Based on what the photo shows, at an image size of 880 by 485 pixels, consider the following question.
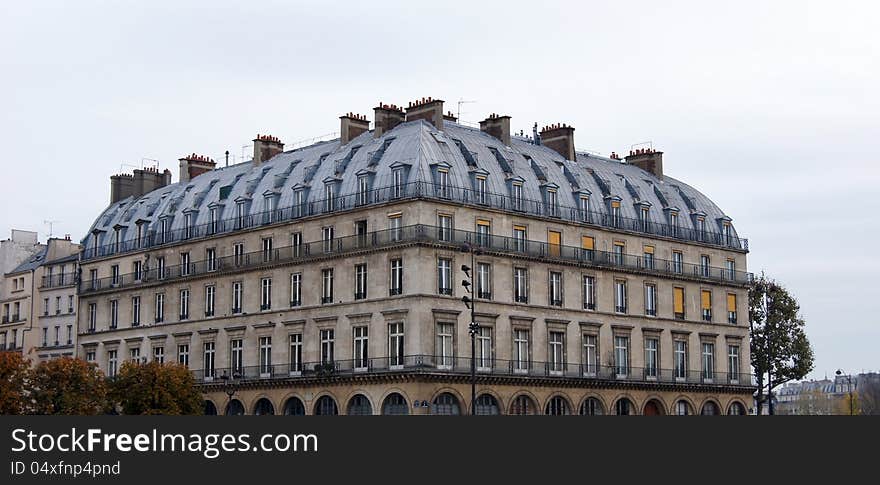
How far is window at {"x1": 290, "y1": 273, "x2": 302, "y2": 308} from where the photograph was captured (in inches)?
3029

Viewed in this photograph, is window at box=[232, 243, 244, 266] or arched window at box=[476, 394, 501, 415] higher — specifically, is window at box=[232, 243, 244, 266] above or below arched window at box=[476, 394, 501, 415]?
above

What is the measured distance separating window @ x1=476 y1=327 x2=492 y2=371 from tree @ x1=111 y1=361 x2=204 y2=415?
1544 centimetres

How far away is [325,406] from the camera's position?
73.8 m

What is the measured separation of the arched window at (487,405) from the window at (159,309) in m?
24.9

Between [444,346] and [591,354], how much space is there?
1189cm

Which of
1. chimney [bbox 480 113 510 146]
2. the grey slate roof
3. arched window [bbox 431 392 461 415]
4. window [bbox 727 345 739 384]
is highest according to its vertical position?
chimney [bbox 480 113 510 146]

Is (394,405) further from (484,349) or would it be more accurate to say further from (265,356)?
(265,356)

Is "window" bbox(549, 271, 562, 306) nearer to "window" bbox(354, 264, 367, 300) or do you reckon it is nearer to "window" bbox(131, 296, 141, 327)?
"window" bbox(354, 264, 367, 300)

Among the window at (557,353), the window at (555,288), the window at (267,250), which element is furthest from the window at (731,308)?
the window at (267,250)

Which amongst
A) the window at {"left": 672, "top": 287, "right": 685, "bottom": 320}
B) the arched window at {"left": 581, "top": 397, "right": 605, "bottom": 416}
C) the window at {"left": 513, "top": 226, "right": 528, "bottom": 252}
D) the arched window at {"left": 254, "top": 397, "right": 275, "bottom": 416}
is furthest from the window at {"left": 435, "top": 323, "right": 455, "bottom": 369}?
the window at {"left": 672, "top": 287, "right": 685, "bottom": 320}

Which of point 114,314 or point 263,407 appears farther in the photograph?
point 114,314

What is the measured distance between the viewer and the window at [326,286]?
74938mm

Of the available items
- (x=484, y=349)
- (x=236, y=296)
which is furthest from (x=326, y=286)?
(x=484, y=349)

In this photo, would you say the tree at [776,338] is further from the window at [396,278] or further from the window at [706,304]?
the window at [396,278]
